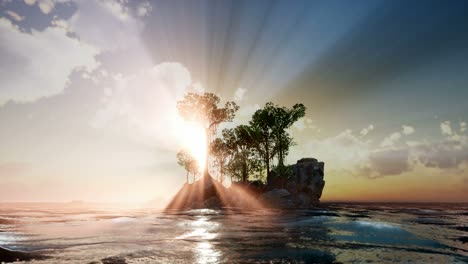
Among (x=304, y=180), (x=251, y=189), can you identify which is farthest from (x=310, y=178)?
(x=251, y=189)

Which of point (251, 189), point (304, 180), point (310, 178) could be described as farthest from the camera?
point (310, 178)

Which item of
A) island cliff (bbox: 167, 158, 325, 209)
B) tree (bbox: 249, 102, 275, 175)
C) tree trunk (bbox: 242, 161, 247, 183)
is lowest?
island cliff (bbox: 167, 158, 325, 209)

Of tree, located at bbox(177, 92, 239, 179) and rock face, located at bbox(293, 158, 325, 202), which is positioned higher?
tree, located at bbox(177, 92, 239, 179)

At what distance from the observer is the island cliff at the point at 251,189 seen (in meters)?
62.5

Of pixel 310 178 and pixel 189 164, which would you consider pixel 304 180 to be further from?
pixel 189 164

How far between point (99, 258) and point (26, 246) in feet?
12.5

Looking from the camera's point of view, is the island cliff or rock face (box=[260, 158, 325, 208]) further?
rock face (box=[260, 158, 325, 208])

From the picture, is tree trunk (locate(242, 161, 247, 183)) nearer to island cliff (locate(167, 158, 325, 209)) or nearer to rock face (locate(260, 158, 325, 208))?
island cliff (locate(167, 158, 325, 209))

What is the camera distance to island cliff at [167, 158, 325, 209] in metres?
62.5

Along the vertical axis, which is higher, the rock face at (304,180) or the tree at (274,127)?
the tree at (274,127)

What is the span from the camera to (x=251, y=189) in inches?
2702

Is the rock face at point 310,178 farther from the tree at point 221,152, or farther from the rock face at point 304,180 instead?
the tree at point 221,152

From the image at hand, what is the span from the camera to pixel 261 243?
1012cm

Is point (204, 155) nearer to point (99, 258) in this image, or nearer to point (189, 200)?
point (189, 200)
